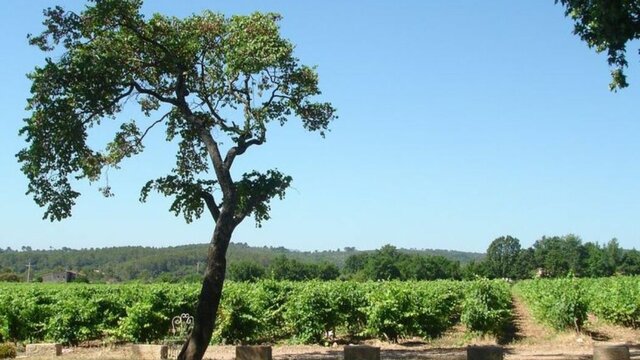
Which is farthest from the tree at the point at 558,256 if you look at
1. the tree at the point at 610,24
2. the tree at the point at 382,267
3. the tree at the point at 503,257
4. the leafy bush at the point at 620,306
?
the tree at the point at 610,24

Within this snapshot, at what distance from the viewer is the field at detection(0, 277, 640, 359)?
74.7 ft

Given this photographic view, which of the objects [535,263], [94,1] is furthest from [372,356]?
[535,263]

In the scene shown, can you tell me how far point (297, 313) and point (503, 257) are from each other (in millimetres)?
137143

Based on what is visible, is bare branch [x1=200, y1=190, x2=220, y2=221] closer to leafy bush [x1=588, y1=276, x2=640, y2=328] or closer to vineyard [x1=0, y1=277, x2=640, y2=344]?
vineyard [x1=0, y1=277, x2=640, y2=344]

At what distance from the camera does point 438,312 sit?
24141 mm

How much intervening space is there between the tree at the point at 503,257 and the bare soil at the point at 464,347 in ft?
314

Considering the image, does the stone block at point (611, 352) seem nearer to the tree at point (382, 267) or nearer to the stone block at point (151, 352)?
the stone block at point (151, 352)

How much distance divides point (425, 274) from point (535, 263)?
3163 centimetres

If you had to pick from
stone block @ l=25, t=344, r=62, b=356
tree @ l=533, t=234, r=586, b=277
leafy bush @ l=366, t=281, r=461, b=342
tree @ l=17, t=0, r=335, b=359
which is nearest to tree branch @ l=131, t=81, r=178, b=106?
tree @ l=17, t=0, r=335, b=359

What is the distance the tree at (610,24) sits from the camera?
39.3ft

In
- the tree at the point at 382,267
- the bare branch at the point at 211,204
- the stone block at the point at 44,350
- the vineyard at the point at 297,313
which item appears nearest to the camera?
the bare branch at the point at 211,204

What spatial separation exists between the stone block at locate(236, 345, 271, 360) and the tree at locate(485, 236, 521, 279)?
109 metres

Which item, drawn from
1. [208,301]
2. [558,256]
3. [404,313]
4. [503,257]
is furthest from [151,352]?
[503,257]

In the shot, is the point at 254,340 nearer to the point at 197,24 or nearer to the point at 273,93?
the point at 273,93
